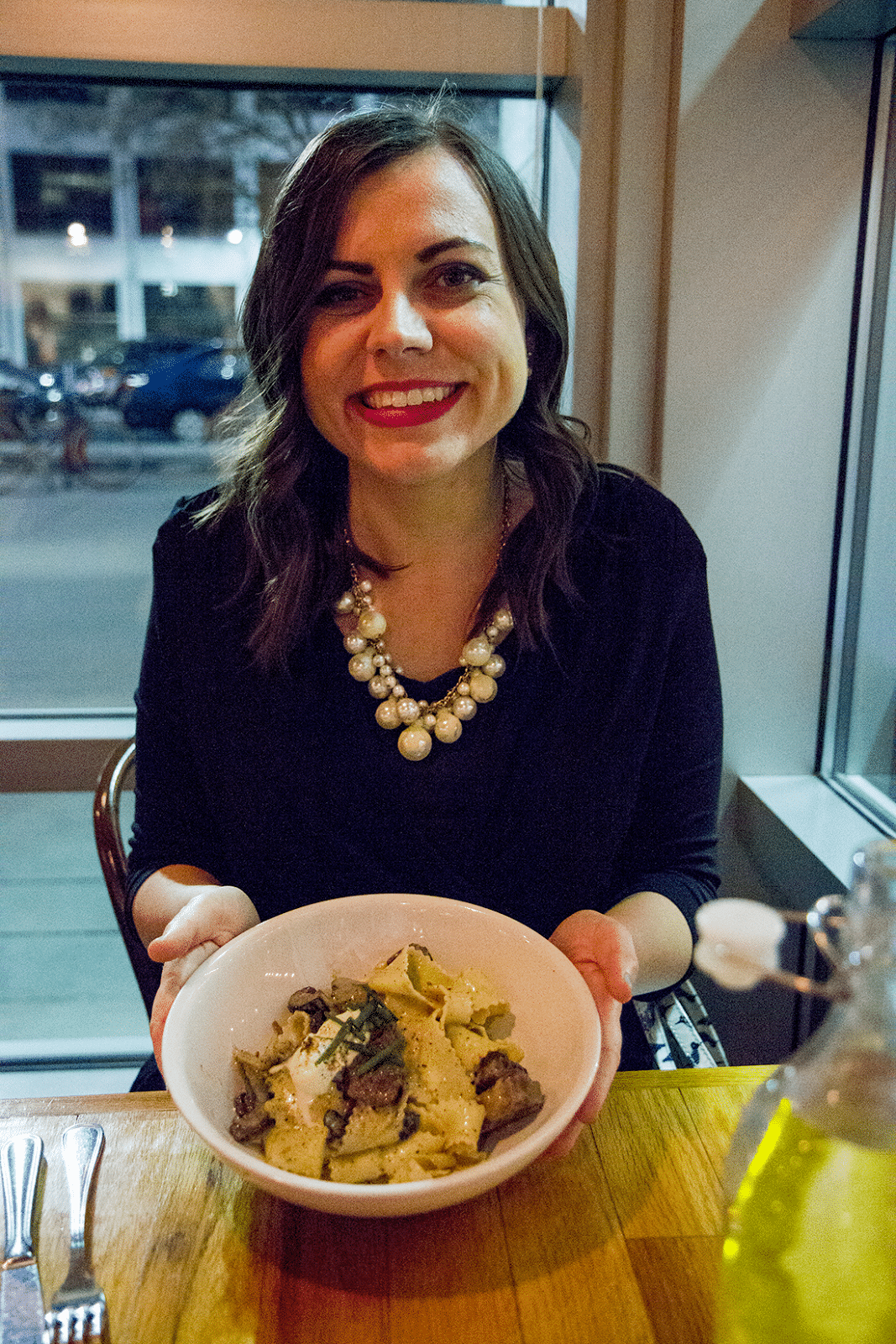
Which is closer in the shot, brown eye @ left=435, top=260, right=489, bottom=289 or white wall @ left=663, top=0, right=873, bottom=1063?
brown eye @ left=435, top=260, right=489, bottom=289

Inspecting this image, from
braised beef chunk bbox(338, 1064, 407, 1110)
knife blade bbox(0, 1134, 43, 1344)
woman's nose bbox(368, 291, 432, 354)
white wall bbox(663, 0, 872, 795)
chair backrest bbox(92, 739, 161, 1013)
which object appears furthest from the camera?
white wall bbox(663, 0, 872, 795)

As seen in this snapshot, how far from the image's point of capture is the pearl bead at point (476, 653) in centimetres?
134

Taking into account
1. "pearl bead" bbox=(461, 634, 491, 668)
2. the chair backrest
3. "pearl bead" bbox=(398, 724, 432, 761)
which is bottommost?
the chair backrest

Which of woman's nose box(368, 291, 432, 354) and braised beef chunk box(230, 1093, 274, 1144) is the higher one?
woman's nose box(368, 291, 432, 354)

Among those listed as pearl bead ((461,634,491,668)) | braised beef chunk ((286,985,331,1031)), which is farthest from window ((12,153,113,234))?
braised beef chunk ((286,985,331,1031))

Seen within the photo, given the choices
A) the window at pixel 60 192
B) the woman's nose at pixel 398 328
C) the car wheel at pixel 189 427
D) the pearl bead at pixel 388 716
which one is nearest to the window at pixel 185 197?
the window at pixel 60 192

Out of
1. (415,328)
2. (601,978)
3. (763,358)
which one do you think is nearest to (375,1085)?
(601,978)

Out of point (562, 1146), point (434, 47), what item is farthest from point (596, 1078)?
point (434, 47)

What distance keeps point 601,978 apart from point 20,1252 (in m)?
0.47

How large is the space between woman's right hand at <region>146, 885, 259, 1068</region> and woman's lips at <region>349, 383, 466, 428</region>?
0.59 m

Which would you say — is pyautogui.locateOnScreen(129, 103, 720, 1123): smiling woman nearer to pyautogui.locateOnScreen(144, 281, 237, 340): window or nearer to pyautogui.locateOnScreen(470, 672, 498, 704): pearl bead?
pyautogui.locateOnScreen(470, 672, 498, 704): pearl bead

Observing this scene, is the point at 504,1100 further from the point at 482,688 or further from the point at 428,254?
the point at 428,254

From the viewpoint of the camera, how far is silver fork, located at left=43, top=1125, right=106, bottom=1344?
2.15 feet

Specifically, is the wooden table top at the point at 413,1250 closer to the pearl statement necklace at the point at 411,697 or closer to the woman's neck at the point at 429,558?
the pearl statement necklace at the point at 411,697
